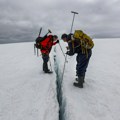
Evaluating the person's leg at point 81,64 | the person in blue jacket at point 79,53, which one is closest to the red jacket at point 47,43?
the person in blue jacket at point 79,53

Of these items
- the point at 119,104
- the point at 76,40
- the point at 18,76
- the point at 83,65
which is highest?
the point at 76,40

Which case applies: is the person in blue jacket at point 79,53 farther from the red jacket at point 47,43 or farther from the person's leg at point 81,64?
the red jacket at point 47,43

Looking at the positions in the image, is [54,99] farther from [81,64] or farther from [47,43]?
[47,43]

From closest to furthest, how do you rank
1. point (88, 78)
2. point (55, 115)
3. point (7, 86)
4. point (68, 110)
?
point (55, 115)
point (68, 110)
point (7, 86)
point (88, 78)

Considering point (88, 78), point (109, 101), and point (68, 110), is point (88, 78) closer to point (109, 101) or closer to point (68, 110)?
point (109, 101)

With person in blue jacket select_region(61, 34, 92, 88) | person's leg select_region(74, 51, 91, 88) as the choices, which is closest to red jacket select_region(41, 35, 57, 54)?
person in blue jacket select_region(61, 34, 92, 88)

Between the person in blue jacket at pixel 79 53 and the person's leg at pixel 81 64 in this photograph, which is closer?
the person in blue jacket at pixel 79 53

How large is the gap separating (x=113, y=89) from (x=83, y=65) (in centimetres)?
99

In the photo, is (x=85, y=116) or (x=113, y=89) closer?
(x=85, y=116)

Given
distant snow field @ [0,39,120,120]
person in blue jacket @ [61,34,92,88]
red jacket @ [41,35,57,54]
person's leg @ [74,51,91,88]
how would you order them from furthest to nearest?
red jacket @ [41,35,57,54] → person's leg @ [74,51,91,88] → person in blue jacket @ [61,34,92,88] → distant snow field @ [0,39,120,120]

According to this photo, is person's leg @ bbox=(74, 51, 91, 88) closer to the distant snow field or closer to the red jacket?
the distant snow field

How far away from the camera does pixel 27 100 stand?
3.31 meters

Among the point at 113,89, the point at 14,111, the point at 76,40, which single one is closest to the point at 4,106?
the point at 14,111

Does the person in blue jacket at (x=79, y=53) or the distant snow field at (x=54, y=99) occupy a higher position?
the person in blue jacket at (x=79, y=53)
